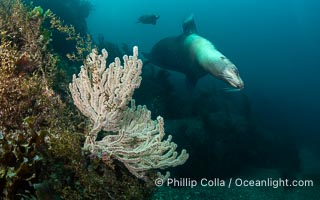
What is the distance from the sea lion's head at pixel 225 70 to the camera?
19.0 feet

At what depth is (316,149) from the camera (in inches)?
883

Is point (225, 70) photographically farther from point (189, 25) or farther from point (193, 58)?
point (189, 25)

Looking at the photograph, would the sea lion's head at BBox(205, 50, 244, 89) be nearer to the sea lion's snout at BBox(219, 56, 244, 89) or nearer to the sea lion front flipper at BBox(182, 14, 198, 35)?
the sea lion's snout at BBox(219, 56, 244, 89)

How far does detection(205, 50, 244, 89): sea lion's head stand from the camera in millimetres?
5793

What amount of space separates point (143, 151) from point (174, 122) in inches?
334

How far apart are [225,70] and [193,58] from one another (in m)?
3.08

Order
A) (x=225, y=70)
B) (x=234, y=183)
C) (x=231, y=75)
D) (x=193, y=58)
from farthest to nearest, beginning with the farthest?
(x=234, y=183)
(x=193, y=58)
(x=225, y=70)
(x=231, y=75)

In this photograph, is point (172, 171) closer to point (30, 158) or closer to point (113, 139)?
point (113, 139)

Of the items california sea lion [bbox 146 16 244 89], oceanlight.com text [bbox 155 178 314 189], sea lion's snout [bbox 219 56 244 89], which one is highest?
california sea lion [bbox 146 16 244 89]

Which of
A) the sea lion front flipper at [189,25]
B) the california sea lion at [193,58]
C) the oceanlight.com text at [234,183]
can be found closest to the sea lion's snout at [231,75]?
the california sea lion at [193,58]

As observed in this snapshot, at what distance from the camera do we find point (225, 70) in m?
6.03

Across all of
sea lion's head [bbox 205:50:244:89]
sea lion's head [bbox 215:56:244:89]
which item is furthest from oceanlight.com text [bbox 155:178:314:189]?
sea lion's head [bbox 215:56:244:89]

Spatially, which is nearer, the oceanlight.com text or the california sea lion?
the california sea lion

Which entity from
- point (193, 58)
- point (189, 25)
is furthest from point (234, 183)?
point (189, 25)
